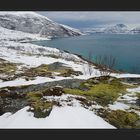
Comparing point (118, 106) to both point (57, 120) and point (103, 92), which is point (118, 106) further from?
point (57, 120)

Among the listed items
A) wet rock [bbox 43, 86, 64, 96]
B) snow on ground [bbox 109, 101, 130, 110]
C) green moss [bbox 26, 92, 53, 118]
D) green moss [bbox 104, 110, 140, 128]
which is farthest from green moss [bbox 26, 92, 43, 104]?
snow on ground [bbox 109, 101, 130, 110]

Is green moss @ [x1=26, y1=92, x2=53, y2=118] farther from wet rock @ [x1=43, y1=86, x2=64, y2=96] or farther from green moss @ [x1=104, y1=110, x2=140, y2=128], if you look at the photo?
green moss @ [x1=104, y1=110, x2=140, y2=128]

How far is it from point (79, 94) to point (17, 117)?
194cm

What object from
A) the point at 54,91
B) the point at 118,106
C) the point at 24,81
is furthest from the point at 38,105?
the point at 118,106

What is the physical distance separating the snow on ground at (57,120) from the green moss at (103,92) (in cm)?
78

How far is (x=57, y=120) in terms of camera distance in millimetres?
8125

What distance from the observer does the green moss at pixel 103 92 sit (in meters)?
9.06

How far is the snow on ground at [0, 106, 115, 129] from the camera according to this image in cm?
805

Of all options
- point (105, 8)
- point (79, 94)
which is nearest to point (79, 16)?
point (105, 8)

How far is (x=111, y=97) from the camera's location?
30.1 ft

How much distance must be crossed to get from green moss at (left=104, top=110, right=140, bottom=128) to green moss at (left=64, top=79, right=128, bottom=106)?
1.51ft

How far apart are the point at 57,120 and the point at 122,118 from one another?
5.68 feet

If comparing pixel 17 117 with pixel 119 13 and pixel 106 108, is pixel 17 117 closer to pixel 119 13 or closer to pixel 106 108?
pixel 106 108

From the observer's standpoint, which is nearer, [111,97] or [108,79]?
[111,97]
